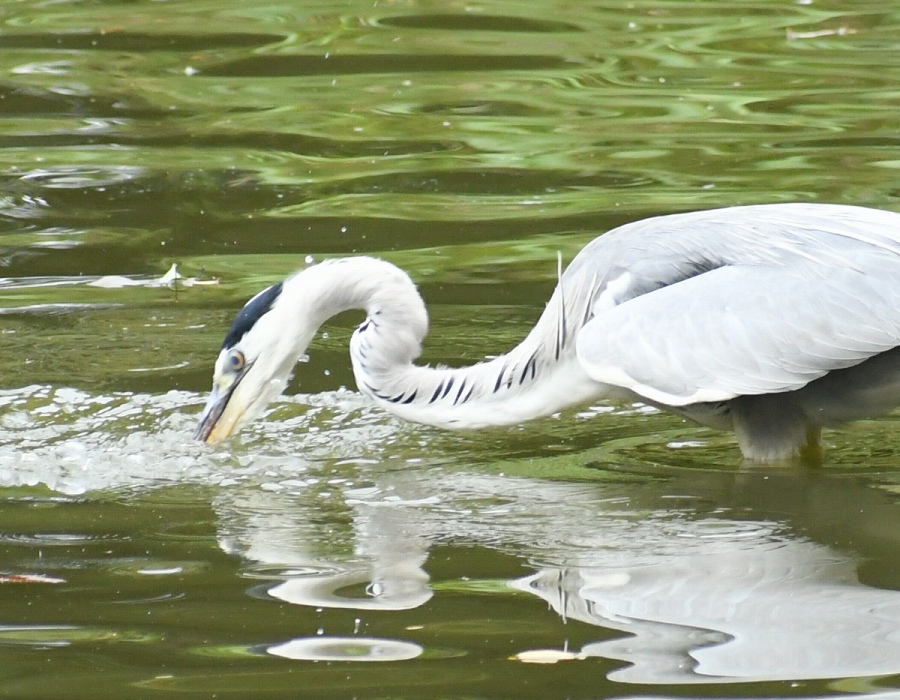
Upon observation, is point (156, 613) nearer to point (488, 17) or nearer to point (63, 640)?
point (63, 640)

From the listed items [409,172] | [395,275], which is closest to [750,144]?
[409,172]

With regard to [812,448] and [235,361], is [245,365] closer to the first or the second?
[235,361]

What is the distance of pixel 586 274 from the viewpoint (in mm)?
5938

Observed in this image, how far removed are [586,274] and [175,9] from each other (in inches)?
Answer: 349

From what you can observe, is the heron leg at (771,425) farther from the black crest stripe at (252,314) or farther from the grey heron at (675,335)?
the black crest stripe at (252,314)

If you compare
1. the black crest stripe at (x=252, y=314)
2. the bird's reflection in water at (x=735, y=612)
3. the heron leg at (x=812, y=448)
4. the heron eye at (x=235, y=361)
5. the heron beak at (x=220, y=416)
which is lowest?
the bird's reflection in water at (x=735, y=612)

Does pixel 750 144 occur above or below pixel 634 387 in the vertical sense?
above

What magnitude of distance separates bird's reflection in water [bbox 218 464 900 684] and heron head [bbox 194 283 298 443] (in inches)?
21.6

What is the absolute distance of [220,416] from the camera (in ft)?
19.6

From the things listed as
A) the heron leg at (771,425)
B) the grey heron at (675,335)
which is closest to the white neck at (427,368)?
the grey heron at (675,335)

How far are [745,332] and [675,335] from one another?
0.24m

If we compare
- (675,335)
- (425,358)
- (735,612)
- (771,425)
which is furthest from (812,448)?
(425,358)

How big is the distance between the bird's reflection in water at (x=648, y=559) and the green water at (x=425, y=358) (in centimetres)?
2

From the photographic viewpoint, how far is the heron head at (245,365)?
233 inches
